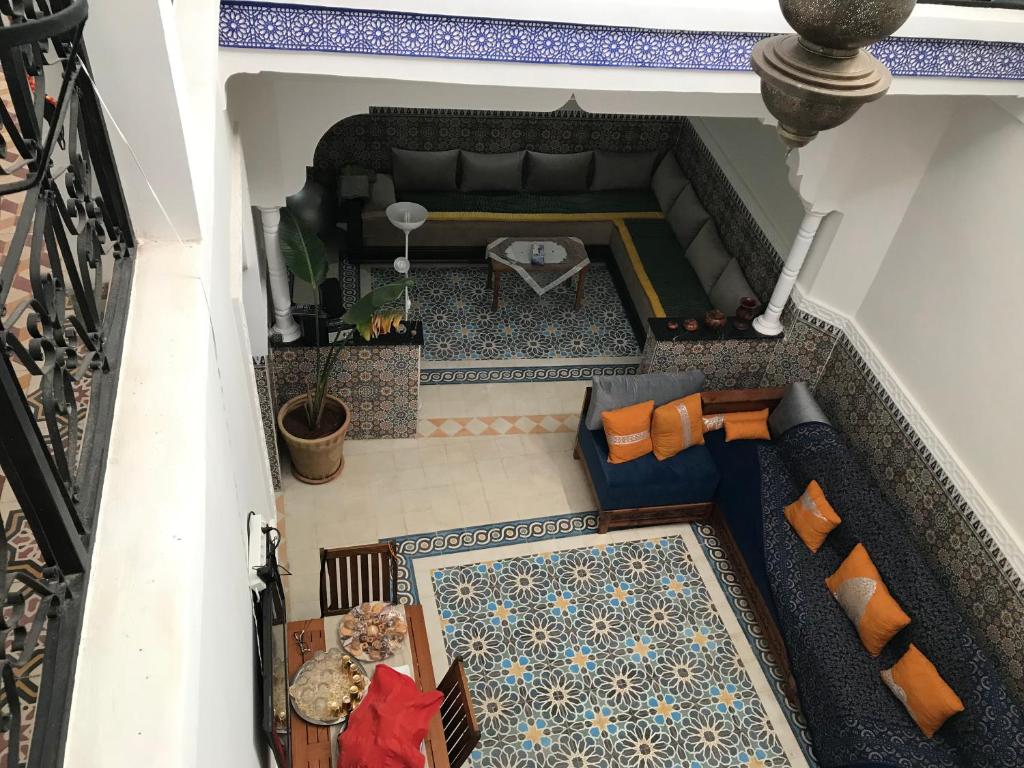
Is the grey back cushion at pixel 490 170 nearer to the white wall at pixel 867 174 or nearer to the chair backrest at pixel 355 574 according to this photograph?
the white wall at pixel 867 174

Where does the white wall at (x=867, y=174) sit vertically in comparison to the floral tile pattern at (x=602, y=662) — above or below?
above

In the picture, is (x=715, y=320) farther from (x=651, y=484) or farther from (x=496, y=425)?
(x=496, y=425)

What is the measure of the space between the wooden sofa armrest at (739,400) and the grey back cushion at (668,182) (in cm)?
252

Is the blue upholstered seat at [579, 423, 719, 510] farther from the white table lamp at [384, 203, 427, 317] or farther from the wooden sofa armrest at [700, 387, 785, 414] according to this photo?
the white table lamp at [384, 203, 427, 317]

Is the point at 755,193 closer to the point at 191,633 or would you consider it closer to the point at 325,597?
the point at 325,597

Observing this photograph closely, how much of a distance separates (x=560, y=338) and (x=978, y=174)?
9.79 ft

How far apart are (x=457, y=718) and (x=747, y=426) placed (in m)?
2.66

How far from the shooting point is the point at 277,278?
4547mm

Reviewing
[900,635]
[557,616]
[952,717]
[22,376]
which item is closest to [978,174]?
[900,635]

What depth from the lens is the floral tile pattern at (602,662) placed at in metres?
3.97

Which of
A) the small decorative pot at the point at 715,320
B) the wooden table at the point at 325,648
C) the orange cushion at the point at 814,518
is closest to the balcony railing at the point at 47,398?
the wooden table at the point at 325,648

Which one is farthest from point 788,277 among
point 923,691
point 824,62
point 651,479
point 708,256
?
point 824,62

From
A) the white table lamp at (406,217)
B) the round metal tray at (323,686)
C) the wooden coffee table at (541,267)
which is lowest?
the wooden coffee table at (541,267)

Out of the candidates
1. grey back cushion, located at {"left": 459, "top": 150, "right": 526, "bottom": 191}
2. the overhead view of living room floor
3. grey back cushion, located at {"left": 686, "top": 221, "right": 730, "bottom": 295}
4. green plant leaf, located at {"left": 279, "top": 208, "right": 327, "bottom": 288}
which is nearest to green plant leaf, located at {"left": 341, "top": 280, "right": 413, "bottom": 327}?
green plant leaf, located at {"left": 279, "top": 208, "right": 327, "bottom": 288}
